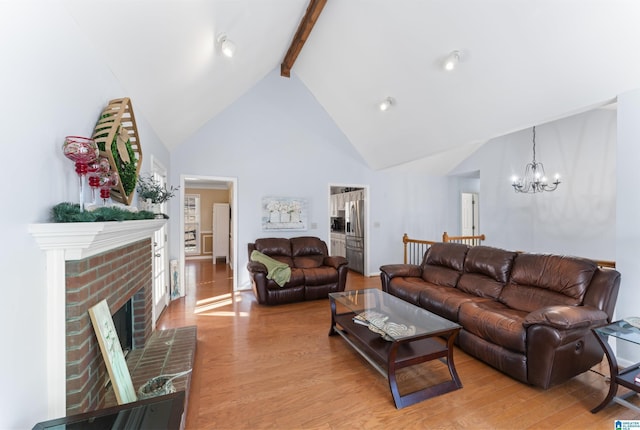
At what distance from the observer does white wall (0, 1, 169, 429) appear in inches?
38.5

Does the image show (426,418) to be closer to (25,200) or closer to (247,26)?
(25,200)

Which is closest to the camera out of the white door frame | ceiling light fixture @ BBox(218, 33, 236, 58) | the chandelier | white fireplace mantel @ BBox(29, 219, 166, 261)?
white fireplace mantel @ BBox(29, 219, 166, 261)

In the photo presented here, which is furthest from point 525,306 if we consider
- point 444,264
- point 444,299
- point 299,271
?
point 299,271

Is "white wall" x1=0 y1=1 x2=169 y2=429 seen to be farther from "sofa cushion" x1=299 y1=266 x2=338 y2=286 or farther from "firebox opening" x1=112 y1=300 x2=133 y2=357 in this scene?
"sofa cushion" x1=299 y1=266 x2=338 y2=286

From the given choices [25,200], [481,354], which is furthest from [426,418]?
[25,200]

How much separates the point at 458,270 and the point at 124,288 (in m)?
3.58

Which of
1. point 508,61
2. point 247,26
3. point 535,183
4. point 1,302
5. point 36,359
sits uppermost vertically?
point 247,26

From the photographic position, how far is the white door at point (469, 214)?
23.7 ft

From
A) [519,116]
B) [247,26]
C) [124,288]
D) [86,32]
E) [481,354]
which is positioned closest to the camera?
[86,32]

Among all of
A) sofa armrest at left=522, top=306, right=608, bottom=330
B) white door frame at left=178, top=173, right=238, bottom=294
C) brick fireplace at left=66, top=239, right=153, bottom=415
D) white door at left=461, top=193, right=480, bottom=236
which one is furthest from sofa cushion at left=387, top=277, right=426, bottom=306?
white door at left=461, top=193, right=480, bottom=236

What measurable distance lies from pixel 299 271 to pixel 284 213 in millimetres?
1461

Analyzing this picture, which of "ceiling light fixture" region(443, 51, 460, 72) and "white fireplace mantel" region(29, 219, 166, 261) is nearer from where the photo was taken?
"white fireplace mantel" region(29, 219, 166, 261)

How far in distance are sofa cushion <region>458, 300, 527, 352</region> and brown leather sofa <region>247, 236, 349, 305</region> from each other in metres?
2.09

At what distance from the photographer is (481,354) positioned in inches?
95.7
